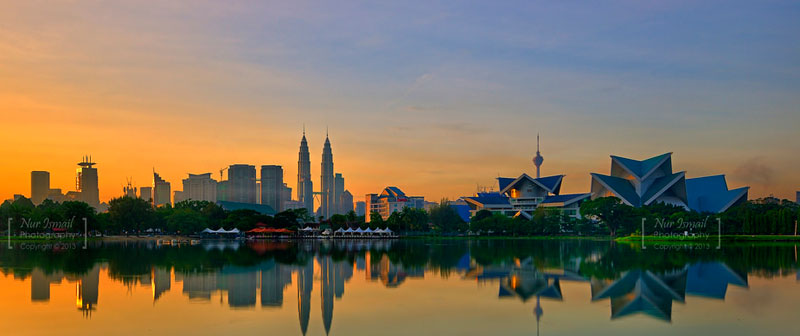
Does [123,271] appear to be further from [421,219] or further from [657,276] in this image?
[421,219]

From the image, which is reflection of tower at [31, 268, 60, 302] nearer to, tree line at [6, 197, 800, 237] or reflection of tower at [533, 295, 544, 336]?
reflection of tower at [533, 295, 544, 336]

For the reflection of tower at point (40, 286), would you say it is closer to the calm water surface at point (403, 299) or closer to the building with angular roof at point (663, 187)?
the calm water surface at point (403, 299)

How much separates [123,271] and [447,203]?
87.7 meters

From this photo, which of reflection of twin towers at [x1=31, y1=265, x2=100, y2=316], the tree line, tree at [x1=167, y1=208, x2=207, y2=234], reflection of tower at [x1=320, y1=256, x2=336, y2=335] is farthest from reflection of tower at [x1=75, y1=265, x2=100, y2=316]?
tree at [x1=167, y1=208, x2=207, y2=234]

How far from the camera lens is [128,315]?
1819 cm

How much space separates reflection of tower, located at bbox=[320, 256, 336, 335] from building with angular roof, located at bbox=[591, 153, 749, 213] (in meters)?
89.9

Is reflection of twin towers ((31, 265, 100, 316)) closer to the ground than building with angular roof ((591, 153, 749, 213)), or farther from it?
closer to the ground

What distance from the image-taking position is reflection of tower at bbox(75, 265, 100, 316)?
1959 cm

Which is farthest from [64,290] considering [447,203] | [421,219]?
[447,203]

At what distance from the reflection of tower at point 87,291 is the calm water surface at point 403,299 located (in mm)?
41

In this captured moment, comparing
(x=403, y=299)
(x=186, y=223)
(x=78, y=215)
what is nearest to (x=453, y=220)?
(x=186, y=223)

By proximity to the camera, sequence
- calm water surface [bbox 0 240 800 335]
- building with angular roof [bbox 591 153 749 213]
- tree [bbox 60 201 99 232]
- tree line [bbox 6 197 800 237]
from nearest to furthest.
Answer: calm water surface [bbox 0 240 800 335] < tree line [bbox 6 197 800 237] < tree [bbox 60 201 99 232] < building with angular roof [bbox 591 153 749 213]

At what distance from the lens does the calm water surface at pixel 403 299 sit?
54.3 feet

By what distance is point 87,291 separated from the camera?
76.3ft
